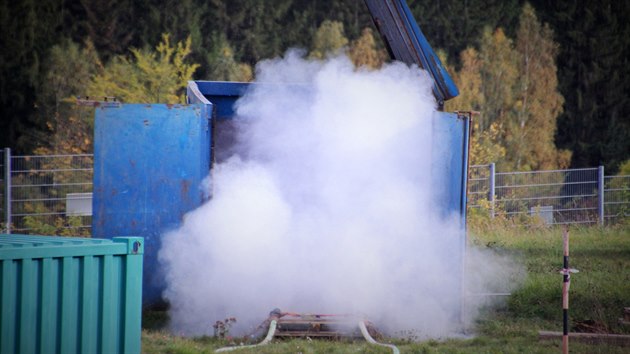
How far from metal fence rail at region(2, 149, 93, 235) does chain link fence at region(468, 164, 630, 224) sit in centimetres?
819

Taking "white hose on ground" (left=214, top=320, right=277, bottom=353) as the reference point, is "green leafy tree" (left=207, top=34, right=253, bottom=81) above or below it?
above

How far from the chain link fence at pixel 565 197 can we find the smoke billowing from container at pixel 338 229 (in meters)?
8.97

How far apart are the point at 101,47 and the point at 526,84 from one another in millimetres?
15746

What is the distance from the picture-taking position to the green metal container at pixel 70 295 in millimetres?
5117

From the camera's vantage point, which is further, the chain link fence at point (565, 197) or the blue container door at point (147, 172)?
the chain link fence at point (565, 197)

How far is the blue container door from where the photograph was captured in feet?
28.8

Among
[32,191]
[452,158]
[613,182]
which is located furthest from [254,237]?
[613,182]

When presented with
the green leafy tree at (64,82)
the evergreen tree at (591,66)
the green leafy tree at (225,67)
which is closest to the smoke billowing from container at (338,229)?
the green leafy tree at (225,67)

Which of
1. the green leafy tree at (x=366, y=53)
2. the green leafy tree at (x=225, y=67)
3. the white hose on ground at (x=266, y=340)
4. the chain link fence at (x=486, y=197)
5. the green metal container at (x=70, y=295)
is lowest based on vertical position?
the white hose on ground at (x=266, y=340)

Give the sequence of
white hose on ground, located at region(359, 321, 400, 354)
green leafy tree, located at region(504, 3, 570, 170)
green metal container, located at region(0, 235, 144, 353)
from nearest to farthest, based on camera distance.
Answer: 1. green metal container, located at region(0, 235, 144, 353)
2. white hose on ground, located at region(359, 321, 400, 354)
3. green leafy tree, located at region(504, 3, 570, 170)

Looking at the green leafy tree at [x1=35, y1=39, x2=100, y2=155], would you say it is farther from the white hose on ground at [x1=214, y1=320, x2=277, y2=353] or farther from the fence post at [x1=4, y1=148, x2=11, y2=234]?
the white hose on ground at [x1=214, y1=320, x2=277, y2=353]

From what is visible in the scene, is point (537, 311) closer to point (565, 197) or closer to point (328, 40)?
point (565, 197)

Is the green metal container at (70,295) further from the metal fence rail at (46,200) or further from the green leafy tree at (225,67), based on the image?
the green leafy tree at (225,67)

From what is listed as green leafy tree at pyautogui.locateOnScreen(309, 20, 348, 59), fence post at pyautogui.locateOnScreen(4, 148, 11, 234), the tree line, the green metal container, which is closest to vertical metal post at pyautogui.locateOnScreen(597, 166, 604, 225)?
the tree line
